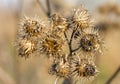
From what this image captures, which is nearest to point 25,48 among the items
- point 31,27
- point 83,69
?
point 31,27

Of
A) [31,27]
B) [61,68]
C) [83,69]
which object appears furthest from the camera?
[31,27]

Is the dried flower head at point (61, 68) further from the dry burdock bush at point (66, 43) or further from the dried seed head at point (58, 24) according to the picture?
the dried seed head at point (58, 24)

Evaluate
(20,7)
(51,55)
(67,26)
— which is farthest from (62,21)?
(20,7)

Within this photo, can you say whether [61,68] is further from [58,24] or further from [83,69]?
[58,24]

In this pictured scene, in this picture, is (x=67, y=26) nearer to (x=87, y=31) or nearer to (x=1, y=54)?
(x=87, y=31)

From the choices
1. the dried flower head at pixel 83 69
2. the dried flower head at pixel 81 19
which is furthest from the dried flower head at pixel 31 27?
the dried flower head at pixel 83 69

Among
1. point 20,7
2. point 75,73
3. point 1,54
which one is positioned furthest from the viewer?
point 1,54
